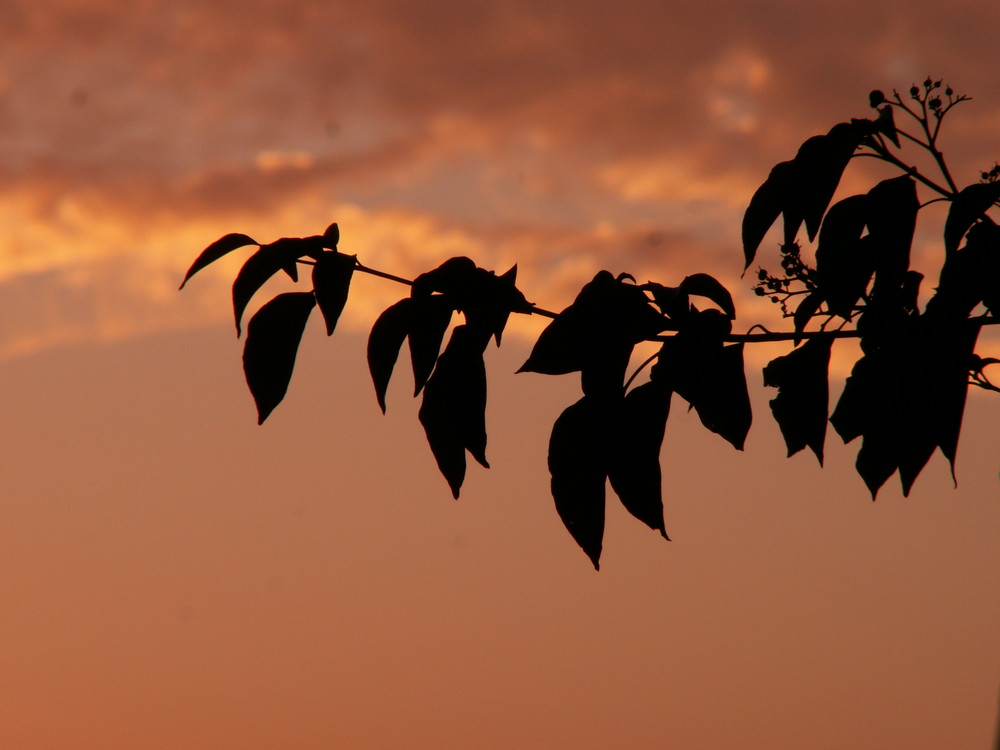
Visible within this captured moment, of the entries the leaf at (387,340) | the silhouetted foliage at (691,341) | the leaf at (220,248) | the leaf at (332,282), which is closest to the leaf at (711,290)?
the silhouetted foliage at (691,341)

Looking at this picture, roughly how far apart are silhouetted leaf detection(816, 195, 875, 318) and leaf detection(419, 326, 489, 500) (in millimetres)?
638

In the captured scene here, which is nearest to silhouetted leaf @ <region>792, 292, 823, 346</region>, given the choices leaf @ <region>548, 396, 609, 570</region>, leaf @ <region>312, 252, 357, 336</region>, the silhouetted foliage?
the silhouetted foliage

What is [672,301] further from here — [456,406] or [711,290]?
[456,406]

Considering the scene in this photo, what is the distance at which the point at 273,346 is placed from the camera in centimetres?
215

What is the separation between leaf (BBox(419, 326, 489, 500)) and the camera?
211 centimetres

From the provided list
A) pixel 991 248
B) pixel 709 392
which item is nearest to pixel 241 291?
pixel 709 392

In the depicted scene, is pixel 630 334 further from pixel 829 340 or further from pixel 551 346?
pixel 829 340

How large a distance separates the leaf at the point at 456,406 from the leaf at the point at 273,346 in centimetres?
26

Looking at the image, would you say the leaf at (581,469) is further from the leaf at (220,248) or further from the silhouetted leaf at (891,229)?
the leaf at (220,248)

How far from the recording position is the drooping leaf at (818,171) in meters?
2.26

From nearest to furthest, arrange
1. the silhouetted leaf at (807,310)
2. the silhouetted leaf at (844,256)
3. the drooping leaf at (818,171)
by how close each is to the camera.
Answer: the silhouetted leaf at (844,256) → the drooping leaf at (818,171) → the silhouetted leaf at (807,310)

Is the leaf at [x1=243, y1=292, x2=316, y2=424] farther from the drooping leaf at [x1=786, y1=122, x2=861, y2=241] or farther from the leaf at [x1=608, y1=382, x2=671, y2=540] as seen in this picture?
the drooping leaf at [x1=786, y1=122, x2=861, y2=241]

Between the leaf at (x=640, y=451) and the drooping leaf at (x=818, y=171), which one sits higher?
the drooping leaf at (x=818, y=171)

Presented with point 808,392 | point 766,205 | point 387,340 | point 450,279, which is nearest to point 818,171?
point 766,205
